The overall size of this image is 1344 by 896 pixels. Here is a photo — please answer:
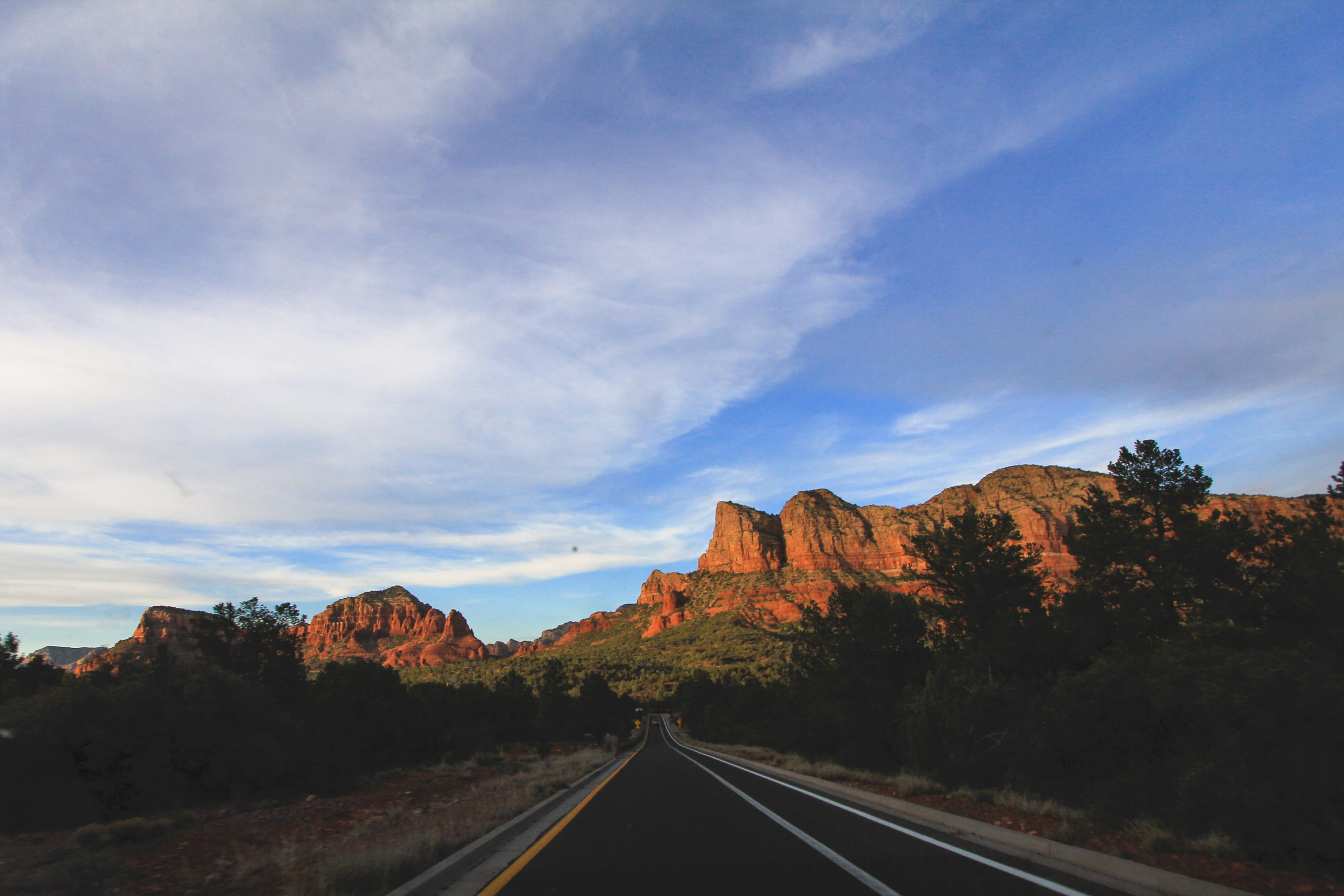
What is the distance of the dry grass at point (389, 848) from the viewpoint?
655cm

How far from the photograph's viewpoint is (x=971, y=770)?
15.6 meters

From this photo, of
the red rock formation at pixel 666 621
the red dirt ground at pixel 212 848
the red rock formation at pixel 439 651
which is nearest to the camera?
the red dirt ground at pixel 212 848

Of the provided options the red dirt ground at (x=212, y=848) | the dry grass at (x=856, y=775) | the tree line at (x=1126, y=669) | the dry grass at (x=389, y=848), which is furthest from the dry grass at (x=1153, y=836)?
the red dirt ground at (x=212, y=848)

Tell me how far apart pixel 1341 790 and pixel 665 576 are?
18803 cm

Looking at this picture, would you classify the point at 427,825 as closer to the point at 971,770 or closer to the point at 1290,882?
the point at 1290,882

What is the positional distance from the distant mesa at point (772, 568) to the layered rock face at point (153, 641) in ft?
2.16

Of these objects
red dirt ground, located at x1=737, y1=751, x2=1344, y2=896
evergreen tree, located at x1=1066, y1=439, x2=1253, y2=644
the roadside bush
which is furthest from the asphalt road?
evergreen tree, located at x1=1066, y1=439, x2=1253, y2=644

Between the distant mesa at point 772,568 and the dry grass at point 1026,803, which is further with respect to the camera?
the distant mesa at point 772,568

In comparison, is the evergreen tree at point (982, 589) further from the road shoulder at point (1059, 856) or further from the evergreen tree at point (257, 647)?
the evergreen tree at point (257, 647)

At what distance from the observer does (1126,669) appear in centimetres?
1426

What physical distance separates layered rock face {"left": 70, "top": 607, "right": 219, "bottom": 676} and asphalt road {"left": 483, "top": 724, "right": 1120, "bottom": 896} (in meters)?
18.2

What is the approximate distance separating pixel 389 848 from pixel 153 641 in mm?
116205

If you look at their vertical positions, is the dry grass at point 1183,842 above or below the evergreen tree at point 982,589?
below

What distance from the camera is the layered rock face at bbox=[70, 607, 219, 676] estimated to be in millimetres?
21319
